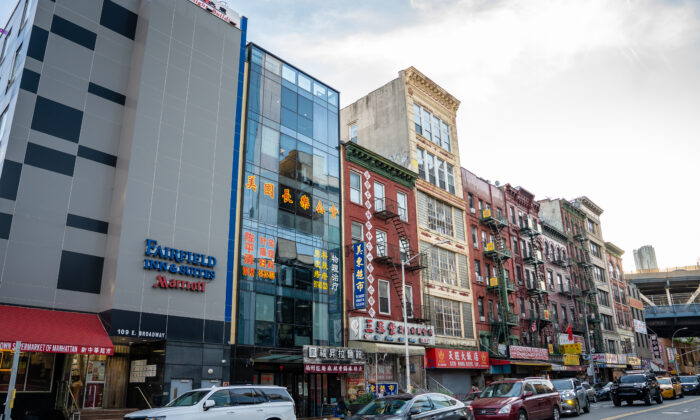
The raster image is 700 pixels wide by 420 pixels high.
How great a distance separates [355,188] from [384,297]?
7.71 m

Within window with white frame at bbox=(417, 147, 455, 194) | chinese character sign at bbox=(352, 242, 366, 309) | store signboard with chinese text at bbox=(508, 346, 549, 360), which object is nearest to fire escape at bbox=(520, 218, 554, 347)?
store signboard with chinese text at bbox=(508, 346, 549, 360)

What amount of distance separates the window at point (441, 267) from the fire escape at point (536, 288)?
12789mm

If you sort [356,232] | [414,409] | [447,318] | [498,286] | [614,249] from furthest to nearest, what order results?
1. [614,249]
2. [498,286]
3. [447,318]
4. [356,232]
5. [414,409]

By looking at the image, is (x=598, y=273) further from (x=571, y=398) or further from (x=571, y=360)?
(x=571, y=398)

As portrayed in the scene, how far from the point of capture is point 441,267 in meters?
40.7

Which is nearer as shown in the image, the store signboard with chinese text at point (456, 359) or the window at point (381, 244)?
the store signboard with chinese text at point (456, 359)

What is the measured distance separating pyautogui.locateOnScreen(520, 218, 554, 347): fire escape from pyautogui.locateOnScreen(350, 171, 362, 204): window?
2430 centimetres

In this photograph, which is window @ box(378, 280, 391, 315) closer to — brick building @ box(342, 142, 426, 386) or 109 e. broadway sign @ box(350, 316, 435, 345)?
brick building @ box(342, 142, 426, 386)

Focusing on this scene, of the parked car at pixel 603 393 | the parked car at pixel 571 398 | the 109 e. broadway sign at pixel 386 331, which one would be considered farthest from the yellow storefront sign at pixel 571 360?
the parked car at pixel 571 398

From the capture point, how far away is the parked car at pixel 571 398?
24.8 m

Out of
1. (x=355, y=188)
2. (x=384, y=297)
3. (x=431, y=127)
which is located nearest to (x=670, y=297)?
(x=431, y=127)

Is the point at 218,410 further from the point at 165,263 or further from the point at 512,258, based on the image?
the point at 512,258

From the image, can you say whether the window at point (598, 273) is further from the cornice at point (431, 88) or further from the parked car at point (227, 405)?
the parked car at point (227, 405)

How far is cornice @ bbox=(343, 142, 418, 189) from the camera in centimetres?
3551
